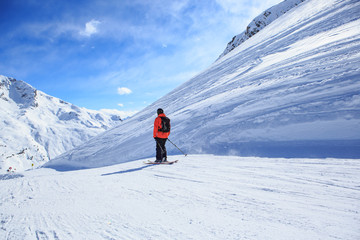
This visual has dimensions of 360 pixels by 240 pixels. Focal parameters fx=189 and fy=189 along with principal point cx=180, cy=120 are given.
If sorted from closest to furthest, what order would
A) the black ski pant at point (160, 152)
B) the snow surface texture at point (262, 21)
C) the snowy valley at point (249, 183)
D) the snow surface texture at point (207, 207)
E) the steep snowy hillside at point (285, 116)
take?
the snow surface texture at point (207, 207) < the snowy valley at point (249, 183) < the steep snowy hillside at point (285, 116) < the black ski pant at point (160, 152) < the snow surface texture at point (262, 21)

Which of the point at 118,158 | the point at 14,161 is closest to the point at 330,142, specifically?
the point at 118,158

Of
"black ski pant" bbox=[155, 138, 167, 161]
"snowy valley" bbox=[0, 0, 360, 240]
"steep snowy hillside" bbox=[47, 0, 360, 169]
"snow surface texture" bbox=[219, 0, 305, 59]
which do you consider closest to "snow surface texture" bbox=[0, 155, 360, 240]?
"snowy valley" bbox=[0, 0, 360, 240]

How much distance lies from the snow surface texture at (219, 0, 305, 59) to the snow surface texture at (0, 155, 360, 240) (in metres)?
96.5

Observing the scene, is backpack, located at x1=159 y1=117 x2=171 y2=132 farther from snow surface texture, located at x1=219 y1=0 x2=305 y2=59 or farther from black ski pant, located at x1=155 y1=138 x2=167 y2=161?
snow surface texture, located at x1=219 y1=0 x2=305 y2=59

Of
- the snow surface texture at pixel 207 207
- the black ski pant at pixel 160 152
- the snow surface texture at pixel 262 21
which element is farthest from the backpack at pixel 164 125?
the snow surface texture at pixel 262 21

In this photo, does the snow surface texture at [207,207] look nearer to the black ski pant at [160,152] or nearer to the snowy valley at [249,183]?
the snowy valley at [249,183]

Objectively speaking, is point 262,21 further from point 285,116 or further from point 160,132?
point 160,132

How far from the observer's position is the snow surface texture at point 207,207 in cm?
187

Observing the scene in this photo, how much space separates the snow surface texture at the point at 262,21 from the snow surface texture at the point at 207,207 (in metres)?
96.5

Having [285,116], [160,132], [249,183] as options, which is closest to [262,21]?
[285,116]

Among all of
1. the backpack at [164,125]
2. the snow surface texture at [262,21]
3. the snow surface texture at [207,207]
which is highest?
the snow surface texture at [262,21]

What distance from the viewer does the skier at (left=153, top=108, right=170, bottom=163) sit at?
19.6 feet

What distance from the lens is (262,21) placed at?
9806cm

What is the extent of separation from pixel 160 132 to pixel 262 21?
4486 inches
